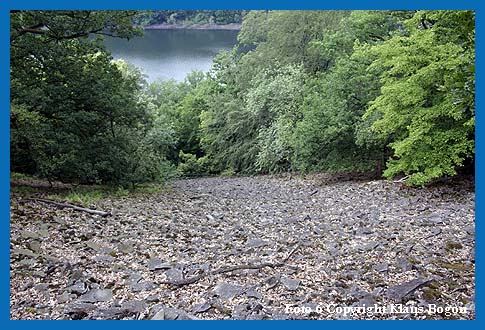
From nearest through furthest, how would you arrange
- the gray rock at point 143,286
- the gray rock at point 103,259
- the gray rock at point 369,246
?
the gray rock at point 143,286
the gray rock at point 103,259
the gray rock at point 369,246

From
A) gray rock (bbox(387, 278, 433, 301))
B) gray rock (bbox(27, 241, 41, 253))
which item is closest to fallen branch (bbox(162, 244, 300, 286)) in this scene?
gray rock (bbox(387, 278, 433, 301))

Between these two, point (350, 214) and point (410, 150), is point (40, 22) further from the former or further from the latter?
point (410, 150)

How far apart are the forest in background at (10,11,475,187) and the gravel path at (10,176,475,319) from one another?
188cm

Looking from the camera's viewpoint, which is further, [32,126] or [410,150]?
[410,150]

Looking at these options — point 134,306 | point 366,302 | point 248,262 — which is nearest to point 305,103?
point 248,262

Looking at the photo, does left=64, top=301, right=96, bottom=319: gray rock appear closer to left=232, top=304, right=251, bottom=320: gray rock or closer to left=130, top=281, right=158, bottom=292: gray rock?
left=130, top=281, right=158, bottom=292: gray rock

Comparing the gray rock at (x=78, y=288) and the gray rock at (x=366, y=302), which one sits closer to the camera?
the gray rock at (x=366, y=302)

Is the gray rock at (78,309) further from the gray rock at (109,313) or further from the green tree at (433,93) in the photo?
the green tree at (433,93)

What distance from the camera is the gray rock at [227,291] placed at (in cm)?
557

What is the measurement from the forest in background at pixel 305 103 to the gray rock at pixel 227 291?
434cm

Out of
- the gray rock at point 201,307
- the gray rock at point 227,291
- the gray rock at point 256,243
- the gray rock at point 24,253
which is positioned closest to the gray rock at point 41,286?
the gray rock at point 24,253

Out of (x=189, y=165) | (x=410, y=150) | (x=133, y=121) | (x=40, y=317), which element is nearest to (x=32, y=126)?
(x=133, y=121)

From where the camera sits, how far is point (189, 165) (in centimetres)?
3145

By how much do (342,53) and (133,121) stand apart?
9.77m
